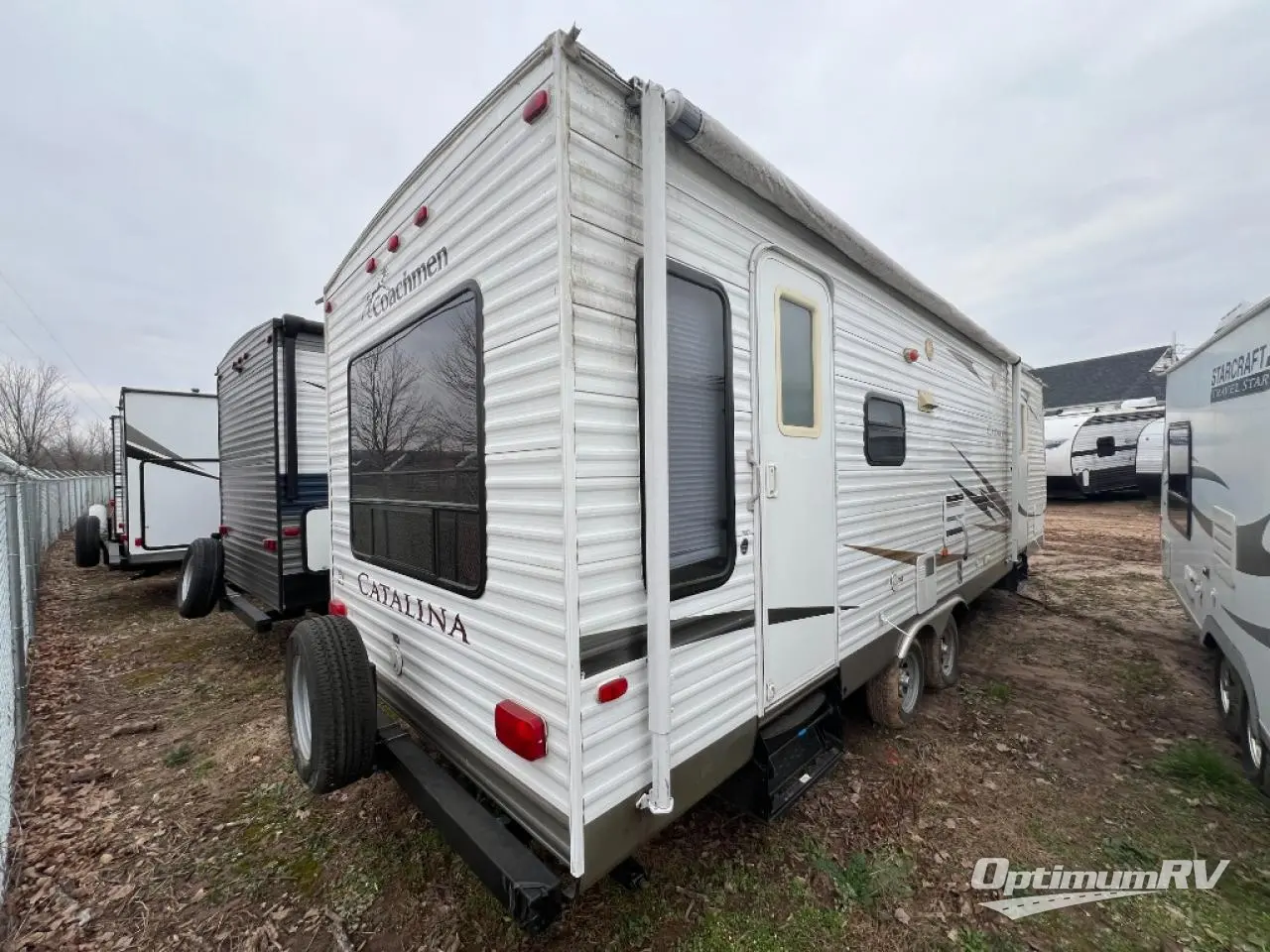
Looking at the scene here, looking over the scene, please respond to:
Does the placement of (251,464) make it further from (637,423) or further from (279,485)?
(637,423)

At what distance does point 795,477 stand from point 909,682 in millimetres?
2469

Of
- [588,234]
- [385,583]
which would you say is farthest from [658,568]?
[385,583]

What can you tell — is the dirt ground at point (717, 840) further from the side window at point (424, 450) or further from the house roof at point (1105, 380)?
the house roof at point (1105, 380)

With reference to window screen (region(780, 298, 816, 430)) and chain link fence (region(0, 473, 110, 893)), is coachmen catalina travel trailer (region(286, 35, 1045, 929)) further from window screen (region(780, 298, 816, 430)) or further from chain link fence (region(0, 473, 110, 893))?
chain link fence (region(0, 473, 110, 893))

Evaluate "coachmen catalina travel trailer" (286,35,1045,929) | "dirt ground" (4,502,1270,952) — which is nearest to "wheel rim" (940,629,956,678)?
"dirt ground" (4,502,1270,952)

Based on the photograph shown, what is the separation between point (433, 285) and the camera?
2.47 m

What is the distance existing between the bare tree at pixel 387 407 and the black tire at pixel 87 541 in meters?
8.73

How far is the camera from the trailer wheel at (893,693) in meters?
A: 3.78

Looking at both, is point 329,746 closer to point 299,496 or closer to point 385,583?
point 385,583

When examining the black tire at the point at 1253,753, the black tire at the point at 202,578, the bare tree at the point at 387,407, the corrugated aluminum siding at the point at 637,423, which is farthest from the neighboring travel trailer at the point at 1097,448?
the black tire at the point at 202,578

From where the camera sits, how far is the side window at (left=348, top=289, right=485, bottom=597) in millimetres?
2258

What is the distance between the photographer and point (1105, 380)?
93.4 feet

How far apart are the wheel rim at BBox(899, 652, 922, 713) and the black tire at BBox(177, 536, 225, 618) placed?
615 cm

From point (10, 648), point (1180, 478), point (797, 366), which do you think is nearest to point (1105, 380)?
point (1180, 478)
